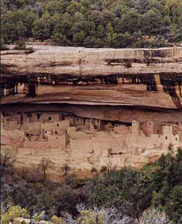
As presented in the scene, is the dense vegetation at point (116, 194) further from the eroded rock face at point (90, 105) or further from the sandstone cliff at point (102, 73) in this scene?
the sandstone cliff at point (102, 73)

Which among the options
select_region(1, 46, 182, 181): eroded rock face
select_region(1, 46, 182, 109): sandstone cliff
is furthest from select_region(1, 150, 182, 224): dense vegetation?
select_region(1, 46, 182, 109): sandstone cliff

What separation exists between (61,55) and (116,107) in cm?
209

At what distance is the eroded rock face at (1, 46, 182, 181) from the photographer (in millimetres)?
13711

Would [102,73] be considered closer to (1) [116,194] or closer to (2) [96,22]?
(2) [96,22]

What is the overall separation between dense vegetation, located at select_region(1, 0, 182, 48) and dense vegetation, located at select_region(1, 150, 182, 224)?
2.35 m

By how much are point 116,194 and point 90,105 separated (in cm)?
222

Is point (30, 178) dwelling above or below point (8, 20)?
below

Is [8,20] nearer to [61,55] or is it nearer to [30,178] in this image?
[61,55]

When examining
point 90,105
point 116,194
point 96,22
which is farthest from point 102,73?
point 116,194

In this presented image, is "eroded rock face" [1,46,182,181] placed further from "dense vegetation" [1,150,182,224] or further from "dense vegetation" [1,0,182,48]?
"dense vegetation" [1,0,182,48]

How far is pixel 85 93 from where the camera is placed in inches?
578

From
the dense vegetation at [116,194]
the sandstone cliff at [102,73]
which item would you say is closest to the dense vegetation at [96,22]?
the sandstone cliff at [102,73]

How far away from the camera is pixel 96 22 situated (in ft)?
48.9

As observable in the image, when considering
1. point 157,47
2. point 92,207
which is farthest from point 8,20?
point 92,207
